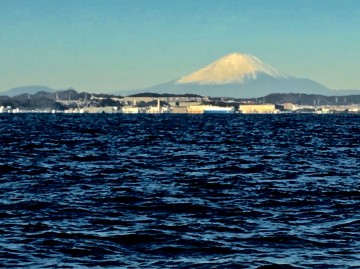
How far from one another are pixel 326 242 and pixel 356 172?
1919cm

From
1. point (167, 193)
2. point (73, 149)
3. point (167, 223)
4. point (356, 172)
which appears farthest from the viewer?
point (73, 149)

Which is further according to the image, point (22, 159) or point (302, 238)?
point (22, 159)

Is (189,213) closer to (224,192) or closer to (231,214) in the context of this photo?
(231,214)

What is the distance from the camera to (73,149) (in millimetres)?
57562

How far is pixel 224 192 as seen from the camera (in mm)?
29094

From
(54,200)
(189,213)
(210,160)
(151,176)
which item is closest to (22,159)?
(210,160)

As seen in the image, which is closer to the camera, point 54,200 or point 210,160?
point 54,200

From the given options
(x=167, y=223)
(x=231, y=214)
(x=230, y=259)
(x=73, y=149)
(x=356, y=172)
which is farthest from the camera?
(x=73, y=149)

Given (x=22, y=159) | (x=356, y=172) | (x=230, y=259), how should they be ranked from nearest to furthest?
(x=230, y=259) < (x=356, y=172) < (x=22, y=159)

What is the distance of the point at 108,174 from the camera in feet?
120

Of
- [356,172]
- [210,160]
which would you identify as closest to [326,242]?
[356,172]

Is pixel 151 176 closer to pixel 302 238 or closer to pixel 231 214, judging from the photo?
Answer: pixel 231 214

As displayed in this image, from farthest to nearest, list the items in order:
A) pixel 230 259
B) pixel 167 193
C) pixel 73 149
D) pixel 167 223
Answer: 1. pixel 73 149
2. pixel 167 193
3. pixel 167 223
4. pixel 230 259

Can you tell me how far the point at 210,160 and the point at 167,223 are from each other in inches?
993
